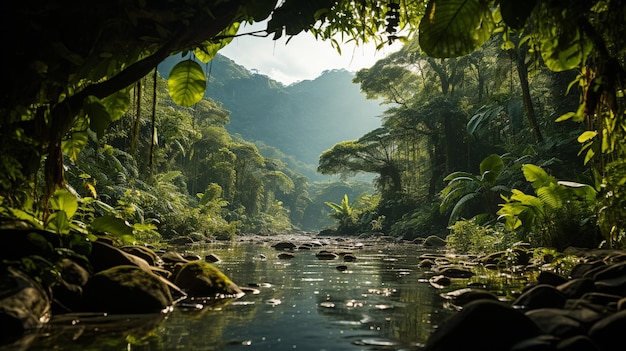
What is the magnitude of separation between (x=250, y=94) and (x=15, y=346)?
109 meters

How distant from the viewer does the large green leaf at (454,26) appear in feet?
8.37

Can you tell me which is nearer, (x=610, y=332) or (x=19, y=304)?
(x=610, y=332)

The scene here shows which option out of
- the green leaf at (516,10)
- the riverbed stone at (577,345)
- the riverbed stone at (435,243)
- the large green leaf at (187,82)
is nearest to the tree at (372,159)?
the riverbed stone at (435,243)

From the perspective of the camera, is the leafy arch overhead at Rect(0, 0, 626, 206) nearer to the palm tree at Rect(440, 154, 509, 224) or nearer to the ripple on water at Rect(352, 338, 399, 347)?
the ripple on water at Rect(352, 338, 399, 347)

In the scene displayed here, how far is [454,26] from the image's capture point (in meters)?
2.63

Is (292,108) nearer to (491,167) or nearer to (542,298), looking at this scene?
(491,167)

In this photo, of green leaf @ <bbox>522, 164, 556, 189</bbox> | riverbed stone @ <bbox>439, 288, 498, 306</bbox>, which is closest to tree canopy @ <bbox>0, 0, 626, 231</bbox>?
riverbed stone @ <bbox>439, 288, 498, 306</bbox>

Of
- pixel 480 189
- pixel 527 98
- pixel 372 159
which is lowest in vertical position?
pixel 480 189

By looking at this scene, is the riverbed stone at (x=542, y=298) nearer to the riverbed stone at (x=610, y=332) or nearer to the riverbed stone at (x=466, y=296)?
the riverbed stone at (x=466, y=296)

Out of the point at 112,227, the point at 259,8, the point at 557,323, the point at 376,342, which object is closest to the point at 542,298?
the point at 557,323

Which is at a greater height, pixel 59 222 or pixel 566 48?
pixel 566 48

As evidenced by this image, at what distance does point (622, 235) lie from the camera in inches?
181

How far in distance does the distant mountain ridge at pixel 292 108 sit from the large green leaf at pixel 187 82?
8073cm

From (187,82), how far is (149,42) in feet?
2.02
